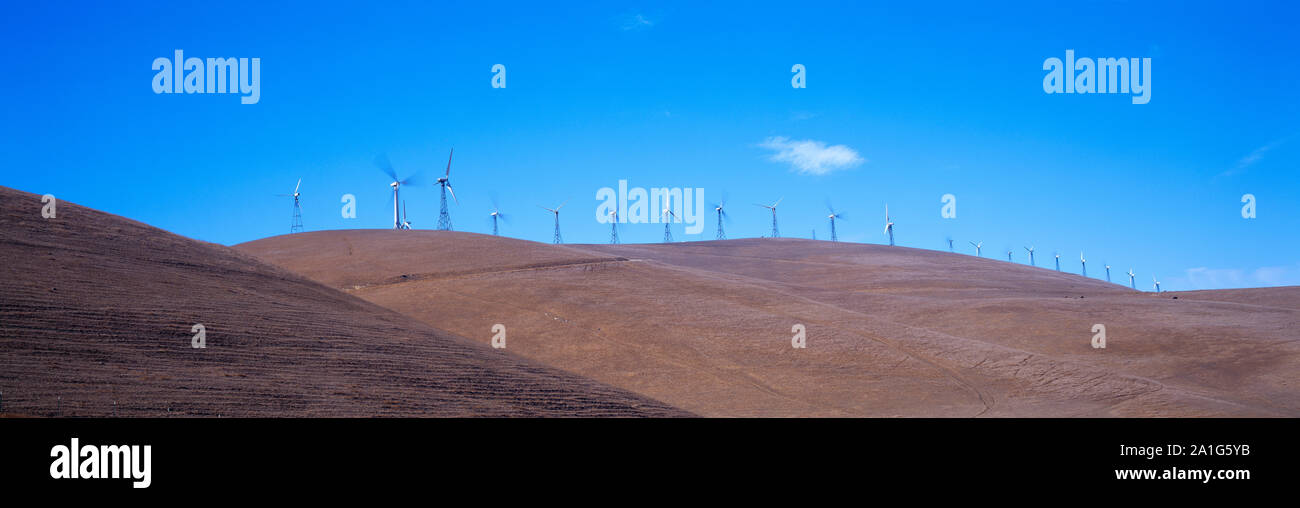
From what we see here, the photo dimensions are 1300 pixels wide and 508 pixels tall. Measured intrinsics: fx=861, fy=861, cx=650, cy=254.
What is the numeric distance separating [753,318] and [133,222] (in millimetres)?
34219

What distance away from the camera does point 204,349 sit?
23.6 metres

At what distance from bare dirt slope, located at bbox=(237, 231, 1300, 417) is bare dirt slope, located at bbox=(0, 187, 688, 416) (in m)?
12.6

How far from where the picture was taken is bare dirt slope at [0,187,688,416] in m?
19.0

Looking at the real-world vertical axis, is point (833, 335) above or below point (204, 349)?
below

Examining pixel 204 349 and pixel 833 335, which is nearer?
pixel 204 349

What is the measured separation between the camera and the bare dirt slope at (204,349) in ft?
62.5

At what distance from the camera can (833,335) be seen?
51.6 m

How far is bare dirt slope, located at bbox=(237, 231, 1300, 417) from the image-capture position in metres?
40.7

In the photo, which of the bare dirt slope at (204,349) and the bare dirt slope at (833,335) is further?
the bare dirt slope at (833,335)

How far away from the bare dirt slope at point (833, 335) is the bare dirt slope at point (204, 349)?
12618 millimetres

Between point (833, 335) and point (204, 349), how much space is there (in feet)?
119

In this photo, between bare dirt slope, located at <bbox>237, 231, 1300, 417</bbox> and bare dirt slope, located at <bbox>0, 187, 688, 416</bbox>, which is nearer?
bare dirt slope, located at <bbox>0, 187, 688, 416</bbox>
